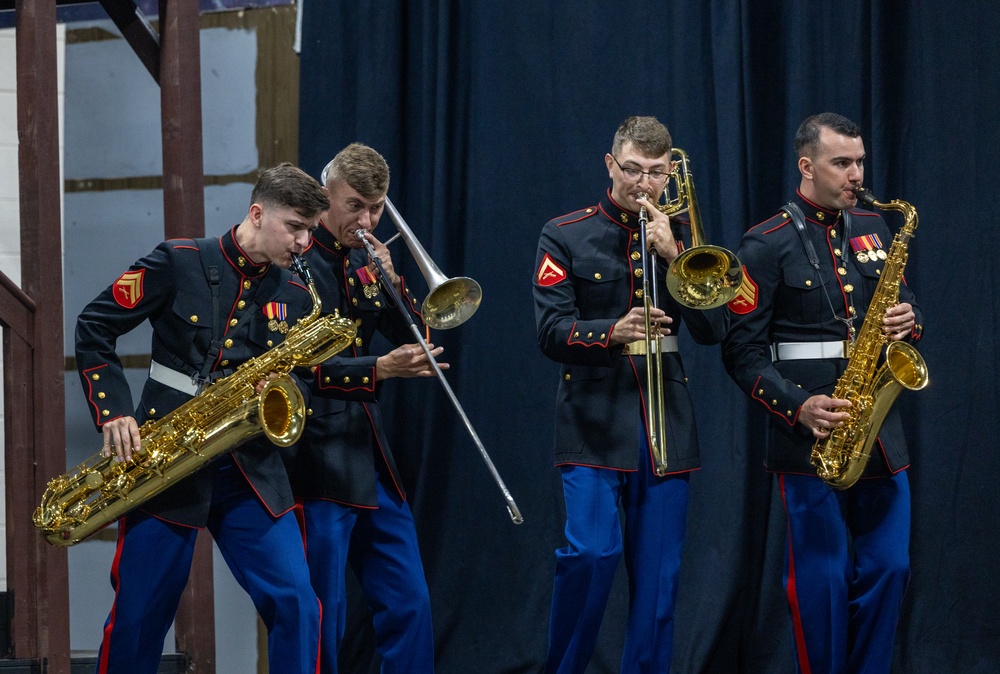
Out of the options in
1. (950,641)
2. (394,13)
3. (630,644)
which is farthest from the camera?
(394,13)

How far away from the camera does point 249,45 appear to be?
513 cm

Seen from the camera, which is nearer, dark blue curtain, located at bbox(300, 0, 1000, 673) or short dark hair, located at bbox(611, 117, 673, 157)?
short dark hair, located at bbox(611, 117, 673, 157)

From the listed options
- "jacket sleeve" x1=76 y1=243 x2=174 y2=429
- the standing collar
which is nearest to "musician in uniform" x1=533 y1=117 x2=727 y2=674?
the standing collar

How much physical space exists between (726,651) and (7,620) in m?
2.58

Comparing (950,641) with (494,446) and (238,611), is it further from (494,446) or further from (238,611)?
(238,611)

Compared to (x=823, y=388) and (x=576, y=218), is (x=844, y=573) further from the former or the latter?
(x=576, y=218)

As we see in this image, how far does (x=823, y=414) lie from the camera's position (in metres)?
3.30

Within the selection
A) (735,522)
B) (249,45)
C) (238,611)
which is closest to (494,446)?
(735,522)

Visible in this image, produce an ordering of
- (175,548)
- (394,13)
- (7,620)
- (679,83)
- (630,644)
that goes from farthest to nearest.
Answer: (394,13) < (679,83) < (7,620) < (630,644) < (175,548)

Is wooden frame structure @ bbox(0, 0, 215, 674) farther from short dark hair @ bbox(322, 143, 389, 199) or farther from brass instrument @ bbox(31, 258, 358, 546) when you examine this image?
short dark hair @ bbox(322, 143, 389, 199)

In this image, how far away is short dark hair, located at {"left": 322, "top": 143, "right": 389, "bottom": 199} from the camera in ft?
11.3

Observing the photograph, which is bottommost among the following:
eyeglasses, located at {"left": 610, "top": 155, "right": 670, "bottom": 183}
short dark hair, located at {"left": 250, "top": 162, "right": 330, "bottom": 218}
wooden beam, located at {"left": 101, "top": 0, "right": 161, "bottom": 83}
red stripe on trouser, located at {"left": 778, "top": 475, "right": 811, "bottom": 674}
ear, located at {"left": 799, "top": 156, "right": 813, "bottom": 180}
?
red stripe on trouser, located at {"left": 778, "top": 475, "right": 811, "bottom": 674}

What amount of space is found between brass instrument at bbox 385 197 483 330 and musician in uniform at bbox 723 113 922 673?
780 millimetres

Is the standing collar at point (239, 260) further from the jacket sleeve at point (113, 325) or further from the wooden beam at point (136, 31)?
the wooden beam at point (136, 31)
